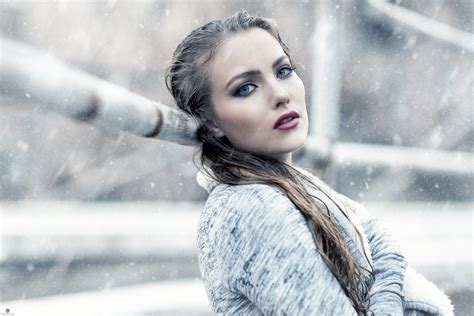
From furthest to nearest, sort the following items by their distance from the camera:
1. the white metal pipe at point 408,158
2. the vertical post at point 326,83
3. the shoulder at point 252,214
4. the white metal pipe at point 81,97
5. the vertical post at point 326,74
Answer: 1. the white metal pipe at point 408,158
2. the vertical post at point 326,74
3. the vertical post at point 326,83
4. the shoulder at point 252,214
5. the white metal pipe at point 81,97

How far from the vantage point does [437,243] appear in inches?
82.4

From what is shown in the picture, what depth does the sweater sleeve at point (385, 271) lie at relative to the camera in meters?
0.62

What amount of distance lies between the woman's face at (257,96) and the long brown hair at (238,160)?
15 mm

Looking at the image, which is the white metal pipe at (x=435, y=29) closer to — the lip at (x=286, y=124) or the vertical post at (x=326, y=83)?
the vertical post at (x=326, y=83)

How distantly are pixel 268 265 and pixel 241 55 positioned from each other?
27cm

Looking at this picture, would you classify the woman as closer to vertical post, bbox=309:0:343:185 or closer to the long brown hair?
the long brown hair

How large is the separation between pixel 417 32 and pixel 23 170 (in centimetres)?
171

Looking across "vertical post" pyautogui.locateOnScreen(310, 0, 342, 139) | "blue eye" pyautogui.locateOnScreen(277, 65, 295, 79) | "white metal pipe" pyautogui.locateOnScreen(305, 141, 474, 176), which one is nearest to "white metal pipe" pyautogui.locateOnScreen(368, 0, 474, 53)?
"white metal pipe" pyautogui.locateOnScreen(305, 141, 474, 176)

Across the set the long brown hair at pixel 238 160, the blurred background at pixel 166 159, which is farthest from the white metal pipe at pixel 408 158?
the long brown hair at pixel 238 160

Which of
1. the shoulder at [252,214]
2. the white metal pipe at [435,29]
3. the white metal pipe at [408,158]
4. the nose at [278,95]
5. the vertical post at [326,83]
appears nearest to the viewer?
the shoulder at [252,214]

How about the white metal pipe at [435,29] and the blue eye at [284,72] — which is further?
the white metal pipe at [435,29]

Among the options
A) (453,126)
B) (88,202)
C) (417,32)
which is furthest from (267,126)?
(453,126)

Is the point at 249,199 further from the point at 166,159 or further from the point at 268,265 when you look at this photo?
the point at 166,159

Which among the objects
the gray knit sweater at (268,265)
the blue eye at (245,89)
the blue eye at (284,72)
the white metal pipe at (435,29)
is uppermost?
the white metal pipe at (435,29)
